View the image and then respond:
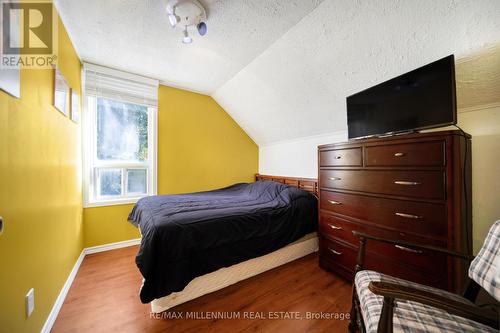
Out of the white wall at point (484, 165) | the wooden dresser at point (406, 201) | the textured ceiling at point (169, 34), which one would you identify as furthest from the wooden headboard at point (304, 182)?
the textured ceiling at point (169, 34)

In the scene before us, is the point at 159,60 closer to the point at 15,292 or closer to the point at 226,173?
the point at 226,173

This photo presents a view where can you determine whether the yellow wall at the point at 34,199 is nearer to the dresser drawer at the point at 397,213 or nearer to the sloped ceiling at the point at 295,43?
the sloped ceiling at the point at 295,43

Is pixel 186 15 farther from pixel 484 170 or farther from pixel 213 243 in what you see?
pixel 484 170

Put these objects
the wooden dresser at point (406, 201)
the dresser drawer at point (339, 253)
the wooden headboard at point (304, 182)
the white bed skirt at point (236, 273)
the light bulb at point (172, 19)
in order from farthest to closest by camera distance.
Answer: the wooden headboard at point (304, 182)
the dresser drawer at point (339, 253)
the light bulb at point (172, 19)
the white bed skirt at point (236, 273)
the wooden dresser at point (406, 201)

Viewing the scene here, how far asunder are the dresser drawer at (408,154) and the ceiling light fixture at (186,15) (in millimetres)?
1874

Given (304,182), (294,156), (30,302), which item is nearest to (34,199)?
(30,302)

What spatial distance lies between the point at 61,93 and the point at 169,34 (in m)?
1.16

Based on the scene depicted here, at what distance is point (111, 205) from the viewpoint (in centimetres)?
263

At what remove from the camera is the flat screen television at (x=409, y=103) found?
1.25 metres

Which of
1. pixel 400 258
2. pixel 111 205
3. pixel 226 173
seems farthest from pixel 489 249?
pixel 111 205

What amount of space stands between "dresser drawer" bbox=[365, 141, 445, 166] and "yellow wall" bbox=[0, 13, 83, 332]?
7.67 feet

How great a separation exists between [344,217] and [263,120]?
213 centimetres

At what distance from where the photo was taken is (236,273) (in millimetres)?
1811

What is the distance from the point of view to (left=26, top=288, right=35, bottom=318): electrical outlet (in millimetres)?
1070
